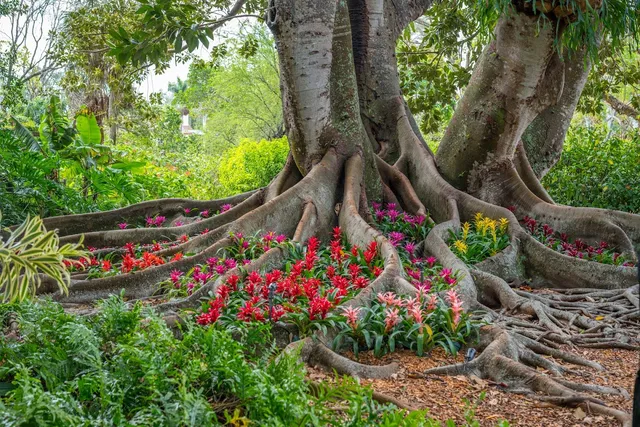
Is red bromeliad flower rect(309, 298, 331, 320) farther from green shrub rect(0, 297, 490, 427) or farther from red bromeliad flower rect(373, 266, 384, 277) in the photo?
red bromeliad flower rect(373, 266, 384, 277)

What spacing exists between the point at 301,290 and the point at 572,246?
411 centimetres

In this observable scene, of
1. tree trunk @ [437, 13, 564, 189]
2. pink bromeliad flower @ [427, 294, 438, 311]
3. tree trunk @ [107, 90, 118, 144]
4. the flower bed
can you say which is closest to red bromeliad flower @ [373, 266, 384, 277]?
pink bromeliad flower @ [427, 294, 438, 311]

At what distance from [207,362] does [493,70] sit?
5.84 metres

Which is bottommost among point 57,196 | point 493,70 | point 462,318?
point 462,318

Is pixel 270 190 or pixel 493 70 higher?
pixel 493 70

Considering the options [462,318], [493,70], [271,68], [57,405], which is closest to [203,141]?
[271,68]

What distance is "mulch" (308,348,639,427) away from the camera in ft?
11.6

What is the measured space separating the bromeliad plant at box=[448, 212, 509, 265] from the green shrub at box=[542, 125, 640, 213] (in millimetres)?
3822

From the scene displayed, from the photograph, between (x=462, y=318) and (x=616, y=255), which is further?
(x=616, y=255)

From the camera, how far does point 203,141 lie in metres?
30.5

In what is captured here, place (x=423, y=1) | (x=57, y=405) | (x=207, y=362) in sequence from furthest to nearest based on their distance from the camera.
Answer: (x=423, y=1) → (x=207, y=362) → (x=57, y=405)

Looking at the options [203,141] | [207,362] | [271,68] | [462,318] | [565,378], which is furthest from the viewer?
[203,141]

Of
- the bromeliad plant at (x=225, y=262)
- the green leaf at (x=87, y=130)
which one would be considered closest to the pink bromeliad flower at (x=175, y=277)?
the bromeliad plant at (x=225, y=262)

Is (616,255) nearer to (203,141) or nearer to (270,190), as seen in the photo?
(270,190)
